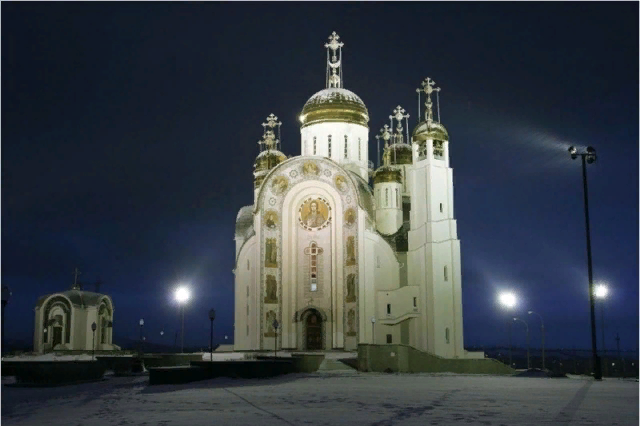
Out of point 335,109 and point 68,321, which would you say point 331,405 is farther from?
point 68,321

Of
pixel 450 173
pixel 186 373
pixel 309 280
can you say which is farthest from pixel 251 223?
pixel 186 373

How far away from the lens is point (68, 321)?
56.4 m

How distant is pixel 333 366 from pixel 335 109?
2037 centimetres

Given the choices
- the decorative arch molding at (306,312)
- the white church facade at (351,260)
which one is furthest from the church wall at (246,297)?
the decorative arch molding at (306,312)

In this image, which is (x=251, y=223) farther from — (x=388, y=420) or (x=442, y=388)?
(x=388, y=420)

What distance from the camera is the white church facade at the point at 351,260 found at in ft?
147

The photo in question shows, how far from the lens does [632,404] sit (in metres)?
15.6

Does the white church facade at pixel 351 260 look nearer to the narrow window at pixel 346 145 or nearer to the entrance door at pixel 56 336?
the narrow window at pixel 346 145

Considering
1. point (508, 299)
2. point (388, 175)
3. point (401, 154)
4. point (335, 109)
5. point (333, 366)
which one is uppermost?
point (335, 109)

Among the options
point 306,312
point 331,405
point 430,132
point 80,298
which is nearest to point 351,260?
point 306,312

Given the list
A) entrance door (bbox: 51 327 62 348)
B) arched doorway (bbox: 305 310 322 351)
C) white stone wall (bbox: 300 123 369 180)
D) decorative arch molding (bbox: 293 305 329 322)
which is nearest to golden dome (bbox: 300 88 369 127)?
white stone wall (bbox: 300 123 369 180)

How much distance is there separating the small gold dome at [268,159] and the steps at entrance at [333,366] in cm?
2039

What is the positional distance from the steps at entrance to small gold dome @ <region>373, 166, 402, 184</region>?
15728 mm

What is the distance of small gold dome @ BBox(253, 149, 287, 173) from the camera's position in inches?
2163
